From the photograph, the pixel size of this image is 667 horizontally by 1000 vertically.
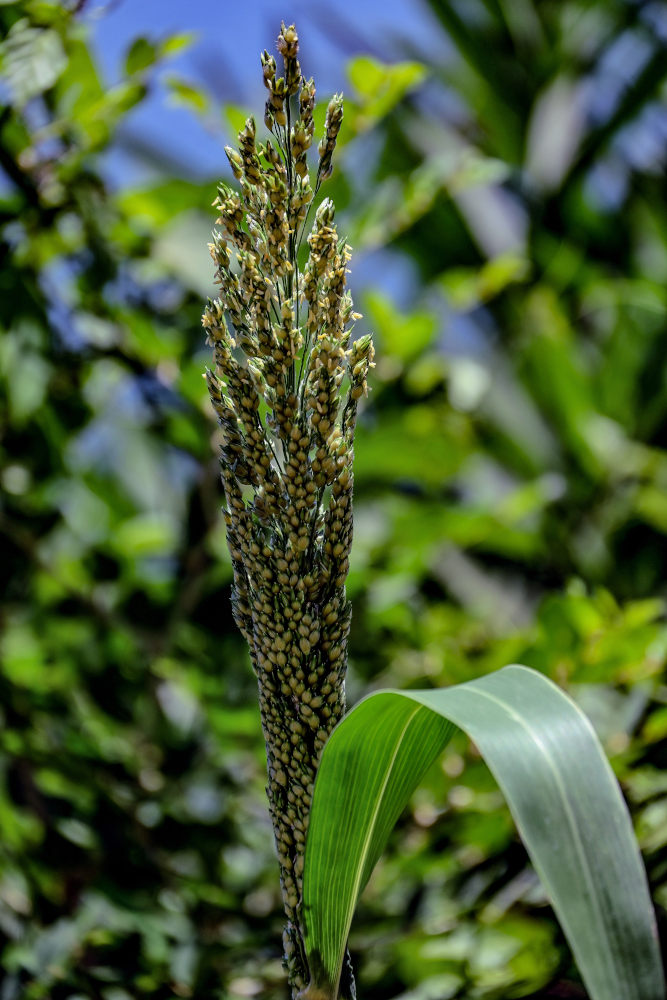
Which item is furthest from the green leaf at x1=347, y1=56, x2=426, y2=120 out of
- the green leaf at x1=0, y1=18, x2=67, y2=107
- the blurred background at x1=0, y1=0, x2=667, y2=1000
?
the green leaf at x1=0, y1=18, x2=67, y2=107

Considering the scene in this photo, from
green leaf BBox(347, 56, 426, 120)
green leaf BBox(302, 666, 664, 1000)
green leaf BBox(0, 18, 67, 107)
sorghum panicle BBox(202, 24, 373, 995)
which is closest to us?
green leaf BBox(302, 666, 664, 1000)

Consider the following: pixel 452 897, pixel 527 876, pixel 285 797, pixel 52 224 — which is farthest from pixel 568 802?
pixel 52 224

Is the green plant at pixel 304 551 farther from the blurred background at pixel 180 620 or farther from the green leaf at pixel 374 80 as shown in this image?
the green leaf at pixel 374 80

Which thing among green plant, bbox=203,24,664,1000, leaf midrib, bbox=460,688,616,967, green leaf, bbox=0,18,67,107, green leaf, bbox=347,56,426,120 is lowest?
leaf midrib, bbox=460,688,616,967

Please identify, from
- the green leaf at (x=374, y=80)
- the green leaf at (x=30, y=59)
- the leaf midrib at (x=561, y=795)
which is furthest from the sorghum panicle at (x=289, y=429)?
the green leaf at (x=374, y=80)

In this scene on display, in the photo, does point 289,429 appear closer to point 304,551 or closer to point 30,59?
point 304,551

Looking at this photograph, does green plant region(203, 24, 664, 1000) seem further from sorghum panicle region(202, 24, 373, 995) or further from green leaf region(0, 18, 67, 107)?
green leaf region(0, 18, 67, 107)
